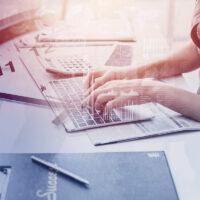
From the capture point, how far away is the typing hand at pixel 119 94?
1.76ft

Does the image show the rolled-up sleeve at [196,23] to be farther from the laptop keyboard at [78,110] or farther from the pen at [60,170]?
the pen at [60,170]

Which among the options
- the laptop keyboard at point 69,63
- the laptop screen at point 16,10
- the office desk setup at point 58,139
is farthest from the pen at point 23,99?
the laptop screen at point 16,10

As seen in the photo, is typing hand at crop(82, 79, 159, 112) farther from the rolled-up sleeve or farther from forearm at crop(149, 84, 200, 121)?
the rolled-up sleeve

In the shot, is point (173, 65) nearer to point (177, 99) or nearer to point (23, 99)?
point (177, 99)

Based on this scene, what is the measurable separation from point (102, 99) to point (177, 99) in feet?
0.46

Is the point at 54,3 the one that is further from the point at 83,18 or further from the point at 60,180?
the point at 60,180

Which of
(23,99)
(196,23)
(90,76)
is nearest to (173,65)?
(196,23)

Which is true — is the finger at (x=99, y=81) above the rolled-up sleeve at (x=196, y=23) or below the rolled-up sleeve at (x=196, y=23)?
below

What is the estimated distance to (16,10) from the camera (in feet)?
2.68

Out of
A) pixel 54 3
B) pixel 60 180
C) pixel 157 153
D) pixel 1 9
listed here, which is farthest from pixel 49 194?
pixel 54 3

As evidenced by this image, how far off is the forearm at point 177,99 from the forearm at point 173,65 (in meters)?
0.10

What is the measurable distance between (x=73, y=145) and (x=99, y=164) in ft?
0.20

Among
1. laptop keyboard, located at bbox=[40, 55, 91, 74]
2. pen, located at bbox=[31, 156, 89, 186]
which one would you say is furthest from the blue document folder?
laptop keyboard, located at bbox=[40, 55, 91, 74]

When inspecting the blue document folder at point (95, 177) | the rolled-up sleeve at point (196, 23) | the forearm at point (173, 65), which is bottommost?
the forearm at point (173, 65)
